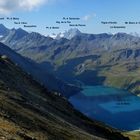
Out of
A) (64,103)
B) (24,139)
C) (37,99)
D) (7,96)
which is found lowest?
(24,139)

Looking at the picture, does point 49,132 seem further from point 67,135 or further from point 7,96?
point 7,96

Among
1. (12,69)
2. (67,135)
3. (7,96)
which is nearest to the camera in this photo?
(67,135)

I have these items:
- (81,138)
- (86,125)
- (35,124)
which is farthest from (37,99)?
(35,124)

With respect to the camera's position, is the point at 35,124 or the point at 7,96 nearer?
the point at 35,124

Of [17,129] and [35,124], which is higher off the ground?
[35,124]

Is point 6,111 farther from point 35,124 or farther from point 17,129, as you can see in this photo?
point 17,129

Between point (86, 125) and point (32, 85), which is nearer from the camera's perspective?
point (86, 125)

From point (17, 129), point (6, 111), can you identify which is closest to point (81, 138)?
point (6, 111)

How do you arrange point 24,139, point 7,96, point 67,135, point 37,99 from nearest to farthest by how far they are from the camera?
point 24,139 → point 67,135 → point 7,96 → point 37,99

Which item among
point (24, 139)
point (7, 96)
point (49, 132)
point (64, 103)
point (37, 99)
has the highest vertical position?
point (64, 103)
